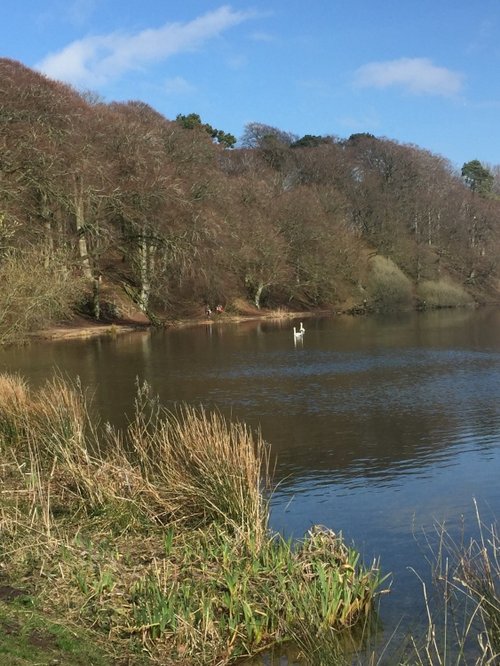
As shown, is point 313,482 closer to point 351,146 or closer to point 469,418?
point 469,418

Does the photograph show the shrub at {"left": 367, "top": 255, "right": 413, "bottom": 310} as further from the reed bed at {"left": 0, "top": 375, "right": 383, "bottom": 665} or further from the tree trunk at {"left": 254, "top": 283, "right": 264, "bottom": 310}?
the reed bed at {"left": 0, "top": 375, "right": 383, "bottom": 665}

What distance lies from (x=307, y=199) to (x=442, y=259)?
17.5 metres

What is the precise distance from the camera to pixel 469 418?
51.8ft

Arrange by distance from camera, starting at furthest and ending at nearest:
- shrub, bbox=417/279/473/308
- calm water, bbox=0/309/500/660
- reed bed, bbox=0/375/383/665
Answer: shrub, bbox=417/279/473/308 → calm water, bbox=0/309/500/660 → reed bed, bbox=0/375/383/665

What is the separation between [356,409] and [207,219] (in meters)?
27.7

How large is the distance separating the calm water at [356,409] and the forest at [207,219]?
444 centimetres


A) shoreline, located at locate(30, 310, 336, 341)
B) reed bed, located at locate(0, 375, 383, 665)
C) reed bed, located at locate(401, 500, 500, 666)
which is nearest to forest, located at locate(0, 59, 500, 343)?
shoreline, located at locate(30, 310, 336, 341)

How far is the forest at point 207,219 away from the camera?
33.2 metres

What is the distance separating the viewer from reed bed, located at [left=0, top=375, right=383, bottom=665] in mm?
5191

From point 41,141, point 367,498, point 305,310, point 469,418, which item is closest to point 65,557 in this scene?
point 367,498

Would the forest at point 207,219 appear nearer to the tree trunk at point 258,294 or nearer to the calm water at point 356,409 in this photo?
the tree trunk at point 258,294

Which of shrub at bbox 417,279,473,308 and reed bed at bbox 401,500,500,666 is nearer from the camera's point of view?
reed bed at bbox 401,500,500,666

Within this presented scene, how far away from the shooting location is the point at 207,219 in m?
42.9

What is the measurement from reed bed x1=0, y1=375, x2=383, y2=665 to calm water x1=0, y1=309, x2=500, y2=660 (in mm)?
918
